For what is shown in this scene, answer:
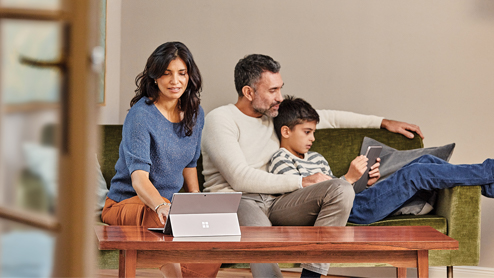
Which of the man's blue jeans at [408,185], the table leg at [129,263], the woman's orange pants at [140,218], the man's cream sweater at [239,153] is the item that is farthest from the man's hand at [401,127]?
the table leg at [129,263]

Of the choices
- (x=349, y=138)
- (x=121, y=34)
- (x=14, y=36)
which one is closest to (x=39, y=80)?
(x=14, y=36)

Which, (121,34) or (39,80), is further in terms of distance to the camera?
(121,34)

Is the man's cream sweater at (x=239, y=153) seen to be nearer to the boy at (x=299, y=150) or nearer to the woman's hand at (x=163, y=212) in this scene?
the boy at (x=299, y=150)

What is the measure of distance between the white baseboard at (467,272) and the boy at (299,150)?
73 cm

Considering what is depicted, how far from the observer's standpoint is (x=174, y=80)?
1936 mm

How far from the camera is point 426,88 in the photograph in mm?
2779

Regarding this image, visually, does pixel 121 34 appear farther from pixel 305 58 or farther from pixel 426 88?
pixel 426 88

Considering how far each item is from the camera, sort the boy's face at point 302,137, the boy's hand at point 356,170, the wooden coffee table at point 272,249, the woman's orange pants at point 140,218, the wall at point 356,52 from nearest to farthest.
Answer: the wooden coffee table at point 272,249, the woman's orange pants at point 140,218, the boy's hand at point 356,170, the boy's face at point 302,137, the wall at point 356,52

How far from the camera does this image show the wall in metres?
2.69

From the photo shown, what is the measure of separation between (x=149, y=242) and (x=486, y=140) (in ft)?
6.90

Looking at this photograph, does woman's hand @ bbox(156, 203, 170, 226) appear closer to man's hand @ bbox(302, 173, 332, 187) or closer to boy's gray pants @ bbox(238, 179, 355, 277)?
boy's gray pants @ bbox(238, 179, 355, 277)

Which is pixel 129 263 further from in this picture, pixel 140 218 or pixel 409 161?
pixel 409 161

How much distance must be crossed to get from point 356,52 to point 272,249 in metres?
1.79

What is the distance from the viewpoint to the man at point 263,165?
1.89 metres
